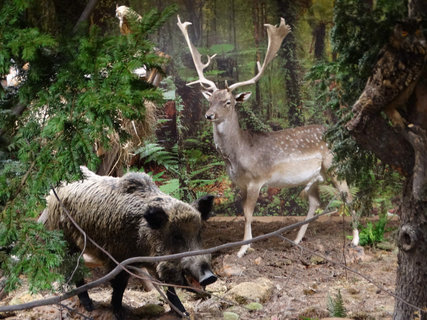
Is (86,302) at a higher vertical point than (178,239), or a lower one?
lower

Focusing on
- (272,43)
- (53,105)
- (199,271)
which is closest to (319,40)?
(272,43)

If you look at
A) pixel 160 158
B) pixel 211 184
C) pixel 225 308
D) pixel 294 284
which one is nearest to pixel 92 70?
pixel 225 308

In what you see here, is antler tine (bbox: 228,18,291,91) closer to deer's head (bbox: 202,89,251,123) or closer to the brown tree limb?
deer's head (bbox: 202,89,251,123)

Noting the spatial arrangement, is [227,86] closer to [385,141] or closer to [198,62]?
[198,62]

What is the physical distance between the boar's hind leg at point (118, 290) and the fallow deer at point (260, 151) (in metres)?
1.97

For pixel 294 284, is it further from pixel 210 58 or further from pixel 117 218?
pixel 210 58

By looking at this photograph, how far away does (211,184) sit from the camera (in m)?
5.64

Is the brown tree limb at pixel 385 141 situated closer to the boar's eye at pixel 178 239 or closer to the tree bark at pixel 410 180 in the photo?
the tree bark at pixel 410 180

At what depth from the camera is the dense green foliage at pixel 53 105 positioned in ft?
6.59

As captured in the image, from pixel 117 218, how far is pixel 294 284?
195 cm

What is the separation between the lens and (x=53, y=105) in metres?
2.12

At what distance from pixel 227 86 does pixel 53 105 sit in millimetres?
3104

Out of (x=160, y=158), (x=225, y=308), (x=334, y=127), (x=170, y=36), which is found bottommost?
(x=225, y=308)

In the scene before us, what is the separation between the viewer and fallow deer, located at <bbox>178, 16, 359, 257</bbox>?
16.6ft
